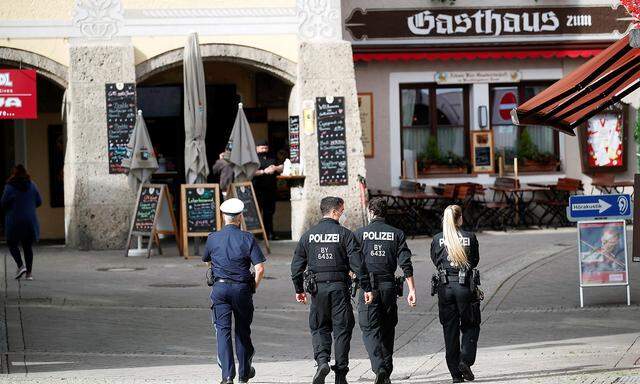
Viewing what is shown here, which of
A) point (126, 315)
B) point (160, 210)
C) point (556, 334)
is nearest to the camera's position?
point (556, 334)

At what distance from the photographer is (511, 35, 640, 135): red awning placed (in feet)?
47.2

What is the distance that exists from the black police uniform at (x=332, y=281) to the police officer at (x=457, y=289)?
2.76 ft

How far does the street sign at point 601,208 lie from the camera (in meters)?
15.9

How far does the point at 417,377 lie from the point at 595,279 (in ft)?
16.3

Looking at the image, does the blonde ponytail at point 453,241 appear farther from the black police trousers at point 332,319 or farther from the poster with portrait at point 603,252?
the poster with portrait at point 603,252

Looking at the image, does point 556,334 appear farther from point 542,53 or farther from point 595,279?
point 542,53

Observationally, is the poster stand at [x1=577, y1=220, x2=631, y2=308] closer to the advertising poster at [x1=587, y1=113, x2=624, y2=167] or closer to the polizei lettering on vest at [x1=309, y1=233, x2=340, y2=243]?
the polizei lettering on vest at [x1=309, y1=233, x2=340, y2=243]

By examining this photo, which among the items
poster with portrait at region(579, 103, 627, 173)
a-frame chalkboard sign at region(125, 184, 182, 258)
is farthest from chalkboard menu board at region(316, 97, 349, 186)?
poster with portrait at region(579, 103, 627, 173)

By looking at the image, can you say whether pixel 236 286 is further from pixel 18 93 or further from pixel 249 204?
pixel 18 93

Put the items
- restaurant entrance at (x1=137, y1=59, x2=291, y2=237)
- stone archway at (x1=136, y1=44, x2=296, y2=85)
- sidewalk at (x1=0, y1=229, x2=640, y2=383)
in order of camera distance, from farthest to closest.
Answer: restaurant entrance at (x1=137, y1=59, x2=291, y2=237) → stone archway at (x1=136, y1=44, x2=296, y2=85) → sidewalk at (x1=0, y1=229, x2=640, y2=383)

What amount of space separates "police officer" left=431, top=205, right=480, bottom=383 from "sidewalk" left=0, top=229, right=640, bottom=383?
370 mm

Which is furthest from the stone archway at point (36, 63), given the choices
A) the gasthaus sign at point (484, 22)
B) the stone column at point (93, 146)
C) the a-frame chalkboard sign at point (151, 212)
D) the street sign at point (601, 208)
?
the street sign at point (601, 208)

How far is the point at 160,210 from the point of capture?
2105 cm

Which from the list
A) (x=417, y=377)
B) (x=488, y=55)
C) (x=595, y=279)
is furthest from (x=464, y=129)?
(x=417, y=377)
